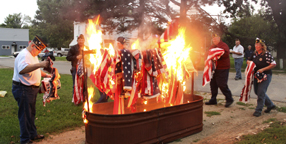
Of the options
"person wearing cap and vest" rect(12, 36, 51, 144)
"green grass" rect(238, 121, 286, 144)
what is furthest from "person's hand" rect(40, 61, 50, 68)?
"green grass" rect(238, 121, 286, 144)

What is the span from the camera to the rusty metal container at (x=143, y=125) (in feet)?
11.6

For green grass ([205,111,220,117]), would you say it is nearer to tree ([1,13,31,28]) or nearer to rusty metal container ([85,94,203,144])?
rusty metal container ([85,94,203,144])

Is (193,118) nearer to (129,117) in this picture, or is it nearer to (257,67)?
(129,117)

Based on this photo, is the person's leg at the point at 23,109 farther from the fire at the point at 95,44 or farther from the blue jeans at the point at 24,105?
the fire at the point at 95,44

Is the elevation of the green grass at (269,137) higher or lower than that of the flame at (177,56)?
lower

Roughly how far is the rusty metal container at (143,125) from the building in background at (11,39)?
189 ft

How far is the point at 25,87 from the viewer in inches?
154

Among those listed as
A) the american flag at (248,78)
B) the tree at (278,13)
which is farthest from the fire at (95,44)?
the tree at (278,13)

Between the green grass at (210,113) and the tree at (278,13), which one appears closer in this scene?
the green grass at (210,113)

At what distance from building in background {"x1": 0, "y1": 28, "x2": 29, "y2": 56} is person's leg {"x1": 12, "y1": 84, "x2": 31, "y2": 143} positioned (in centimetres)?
5716

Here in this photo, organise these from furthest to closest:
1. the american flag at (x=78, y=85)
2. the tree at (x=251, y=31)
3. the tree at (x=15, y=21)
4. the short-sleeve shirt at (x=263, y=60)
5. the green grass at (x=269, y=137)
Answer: the tree at (x=15, y=21)
the tree at (x=251, y=31)
the american flag at (x=78, y=85)
the short-sleeve shirt at (x=263, y=60)
the green grass at (x=269, y=137)

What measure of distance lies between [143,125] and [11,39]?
5920cm

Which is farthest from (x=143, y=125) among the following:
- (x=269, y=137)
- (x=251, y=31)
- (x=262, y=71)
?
(x=251, y=31)

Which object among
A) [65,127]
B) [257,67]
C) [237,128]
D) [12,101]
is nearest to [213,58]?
[257,67]
